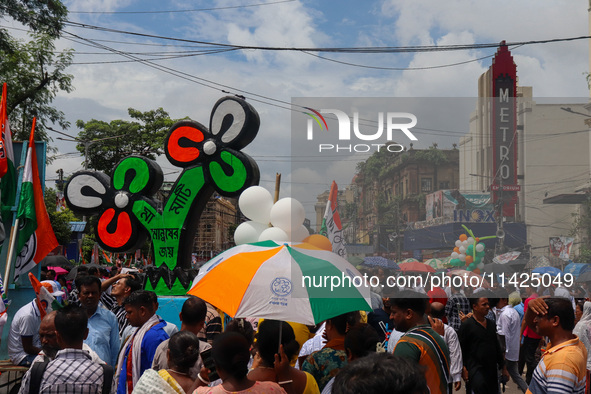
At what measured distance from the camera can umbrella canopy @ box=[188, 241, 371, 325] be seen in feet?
16.3

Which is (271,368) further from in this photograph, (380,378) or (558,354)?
(380,378)

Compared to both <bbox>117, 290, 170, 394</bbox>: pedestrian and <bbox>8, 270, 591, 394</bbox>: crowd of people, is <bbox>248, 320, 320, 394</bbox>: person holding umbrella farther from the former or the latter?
<bbox>117, 290, 170, 394</bbox>: pedestrian

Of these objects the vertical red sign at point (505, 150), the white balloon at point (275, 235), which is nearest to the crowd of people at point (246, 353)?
the vertical red sign at point (505, 150)

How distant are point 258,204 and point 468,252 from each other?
5.38 meters

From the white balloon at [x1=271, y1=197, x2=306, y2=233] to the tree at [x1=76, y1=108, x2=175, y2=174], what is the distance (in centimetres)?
3138

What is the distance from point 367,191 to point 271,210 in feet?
14.9

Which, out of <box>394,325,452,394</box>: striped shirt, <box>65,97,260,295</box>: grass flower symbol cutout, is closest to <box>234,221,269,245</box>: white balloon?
<box>65,97,260,295</box>: grass flower symbol cutout

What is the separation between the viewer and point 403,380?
6.36ft

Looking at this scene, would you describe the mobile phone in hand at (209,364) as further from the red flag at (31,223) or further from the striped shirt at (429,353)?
the red flag at (31,223)

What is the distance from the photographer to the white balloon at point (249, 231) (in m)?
9.58

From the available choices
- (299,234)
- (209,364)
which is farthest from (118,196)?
(209,364)

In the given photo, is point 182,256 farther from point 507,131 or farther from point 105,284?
point 507,131

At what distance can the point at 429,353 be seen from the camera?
4215 millimetres

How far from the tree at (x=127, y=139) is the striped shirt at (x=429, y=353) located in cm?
3635
